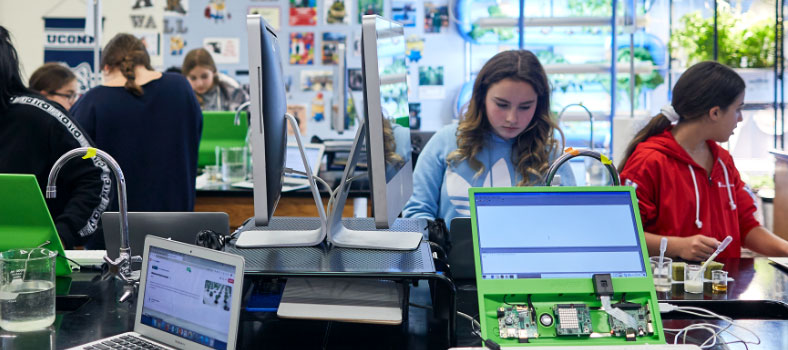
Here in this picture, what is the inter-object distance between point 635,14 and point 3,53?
4.43 metres

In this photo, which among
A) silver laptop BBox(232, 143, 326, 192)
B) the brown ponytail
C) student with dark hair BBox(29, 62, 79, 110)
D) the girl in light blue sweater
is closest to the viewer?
the girl in light blue sweater

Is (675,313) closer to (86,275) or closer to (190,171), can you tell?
(86,275)

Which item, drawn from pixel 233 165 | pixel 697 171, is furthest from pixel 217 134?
pixel 697 171

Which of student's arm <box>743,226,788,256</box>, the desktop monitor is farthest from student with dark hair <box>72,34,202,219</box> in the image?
student's arm <box>743,226,788,256</box>

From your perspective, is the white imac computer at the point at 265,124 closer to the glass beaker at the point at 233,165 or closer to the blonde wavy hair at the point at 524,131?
the blonde wavy hair at the point at 524,131

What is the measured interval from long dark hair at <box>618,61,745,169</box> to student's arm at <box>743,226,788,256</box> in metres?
0.46

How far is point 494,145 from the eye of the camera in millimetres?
2662

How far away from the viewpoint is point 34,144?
97.1 inches

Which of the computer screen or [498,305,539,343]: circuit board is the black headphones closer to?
the computer screen

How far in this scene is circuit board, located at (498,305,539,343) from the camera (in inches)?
56.7

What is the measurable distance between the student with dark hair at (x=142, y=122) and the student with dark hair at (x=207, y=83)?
4.85ft

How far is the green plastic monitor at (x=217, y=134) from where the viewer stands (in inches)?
181

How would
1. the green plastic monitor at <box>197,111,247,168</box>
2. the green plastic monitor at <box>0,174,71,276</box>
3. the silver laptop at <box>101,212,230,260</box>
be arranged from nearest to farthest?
1. the green plastic monitor at <box>0,174,71,276</box>
2. the silver laptop at <box>101,212,230,260</box>
3. the green plastic monitor at <box>197,111,247,168</box>

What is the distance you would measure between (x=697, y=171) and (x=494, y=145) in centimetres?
70
